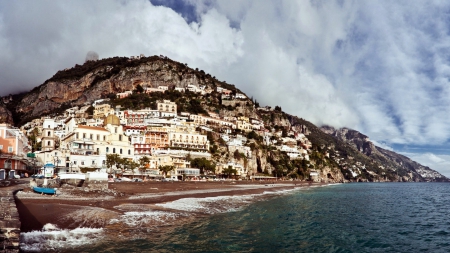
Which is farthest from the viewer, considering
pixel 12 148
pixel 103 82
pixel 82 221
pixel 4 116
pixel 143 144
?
pixel 103 82

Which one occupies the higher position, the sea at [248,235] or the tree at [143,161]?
the tree at [143,161]

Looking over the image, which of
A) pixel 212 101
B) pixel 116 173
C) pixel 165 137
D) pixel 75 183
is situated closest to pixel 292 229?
pixel 75 183

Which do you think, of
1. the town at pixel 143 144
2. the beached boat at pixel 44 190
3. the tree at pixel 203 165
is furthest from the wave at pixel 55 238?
the tree at pixel 203 165

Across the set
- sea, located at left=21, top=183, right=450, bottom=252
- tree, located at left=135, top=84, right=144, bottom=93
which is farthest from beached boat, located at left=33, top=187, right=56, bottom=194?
tree, located at left=135, top=84, right=144, bottom=93

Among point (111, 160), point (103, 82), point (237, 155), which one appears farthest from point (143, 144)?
point (103, 82)

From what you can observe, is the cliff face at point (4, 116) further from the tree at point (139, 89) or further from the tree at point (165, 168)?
the tree at point (165, 168)

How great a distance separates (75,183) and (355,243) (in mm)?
26796

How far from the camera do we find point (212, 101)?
154 metres

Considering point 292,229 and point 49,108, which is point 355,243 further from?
point 49,108

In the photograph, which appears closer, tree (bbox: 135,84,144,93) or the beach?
the beach

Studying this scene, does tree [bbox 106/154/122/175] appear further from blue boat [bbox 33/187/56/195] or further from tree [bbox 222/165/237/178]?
blue boat [bbox 33/187/56/195]

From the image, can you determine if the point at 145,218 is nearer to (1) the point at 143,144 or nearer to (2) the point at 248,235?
(2) the point at 248,235

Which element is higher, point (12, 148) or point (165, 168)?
point (12, 148)

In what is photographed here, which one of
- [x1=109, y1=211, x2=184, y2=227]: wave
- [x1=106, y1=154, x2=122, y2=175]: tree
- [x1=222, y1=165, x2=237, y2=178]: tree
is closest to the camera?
[x1=109, y1=211, x2=184, y2=227]: wave
